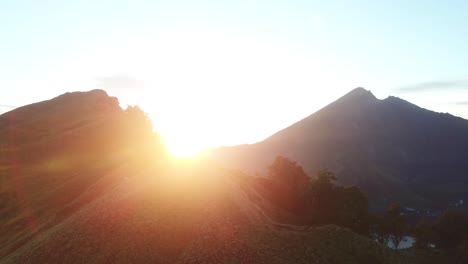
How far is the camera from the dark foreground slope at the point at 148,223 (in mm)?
48781

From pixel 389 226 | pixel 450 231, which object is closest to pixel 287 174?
pixel 389 226

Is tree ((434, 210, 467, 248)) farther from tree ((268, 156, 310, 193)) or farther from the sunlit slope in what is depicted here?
the sunlit slope

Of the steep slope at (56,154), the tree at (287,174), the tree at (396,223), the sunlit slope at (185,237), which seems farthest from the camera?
the tree at (287,174)

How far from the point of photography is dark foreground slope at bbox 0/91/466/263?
48781mm

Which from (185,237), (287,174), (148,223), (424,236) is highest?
(287,174)

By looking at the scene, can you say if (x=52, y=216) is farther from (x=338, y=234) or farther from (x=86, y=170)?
(x=338, y=234)

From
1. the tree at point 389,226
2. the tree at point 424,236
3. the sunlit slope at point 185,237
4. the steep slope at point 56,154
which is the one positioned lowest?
the tree at point 424,236

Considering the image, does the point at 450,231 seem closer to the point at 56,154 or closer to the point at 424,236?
the point at 424,236

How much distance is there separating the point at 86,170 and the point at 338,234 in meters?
69.8

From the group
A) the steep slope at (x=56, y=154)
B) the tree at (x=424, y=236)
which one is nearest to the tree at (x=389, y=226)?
the tree at (x=424, y=236)

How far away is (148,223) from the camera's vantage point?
2174 inches

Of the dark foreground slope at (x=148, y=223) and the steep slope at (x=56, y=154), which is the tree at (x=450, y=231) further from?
the steep slope at (x=56, y=154)

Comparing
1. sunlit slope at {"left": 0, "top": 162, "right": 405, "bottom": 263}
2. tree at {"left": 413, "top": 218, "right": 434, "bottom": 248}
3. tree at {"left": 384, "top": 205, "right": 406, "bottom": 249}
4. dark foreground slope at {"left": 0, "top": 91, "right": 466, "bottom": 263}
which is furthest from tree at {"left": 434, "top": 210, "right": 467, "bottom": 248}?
sunlit slope at {"left": 0, "top": 162, "right": 405, "bottom": 263}

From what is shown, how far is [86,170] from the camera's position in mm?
101062
